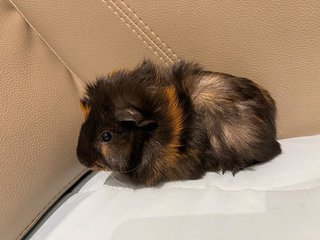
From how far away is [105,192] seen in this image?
102 cm

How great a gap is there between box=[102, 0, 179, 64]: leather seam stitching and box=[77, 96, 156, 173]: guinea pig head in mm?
163

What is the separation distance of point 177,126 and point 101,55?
278 mm

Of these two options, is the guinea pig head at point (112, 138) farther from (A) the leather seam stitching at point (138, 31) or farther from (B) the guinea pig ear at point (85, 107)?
(A) the leather seam stitching at point (138, 31)

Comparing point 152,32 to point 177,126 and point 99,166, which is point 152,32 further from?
point 99,166

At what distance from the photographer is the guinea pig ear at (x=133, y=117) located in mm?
939

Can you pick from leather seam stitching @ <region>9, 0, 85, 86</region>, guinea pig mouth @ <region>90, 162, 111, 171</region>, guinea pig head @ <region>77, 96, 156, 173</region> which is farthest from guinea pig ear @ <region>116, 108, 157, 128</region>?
leather seam stitching @ <region>9, 0, 85, 86</region>

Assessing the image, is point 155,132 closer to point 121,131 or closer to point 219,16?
point 121,131

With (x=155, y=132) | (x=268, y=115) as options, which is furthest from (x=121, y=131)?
(x=268, y=115)

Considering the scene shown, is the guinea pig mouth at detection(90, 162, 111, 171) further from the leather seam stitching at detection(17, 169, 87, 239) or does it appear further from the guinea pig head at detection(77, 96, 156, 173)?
the leather seam stitching at detection(17, 169, 87, 239)

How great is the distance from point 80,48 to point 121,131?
0.26 metres

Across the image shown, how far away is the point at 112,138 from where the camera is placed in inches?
38.4

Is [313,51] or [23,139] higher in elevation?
[23,139]

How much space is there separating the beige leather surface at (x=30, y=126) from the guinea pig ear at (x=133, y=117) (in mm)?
193

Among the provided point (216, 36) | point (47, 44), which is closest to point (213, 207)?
point (216, 36)
